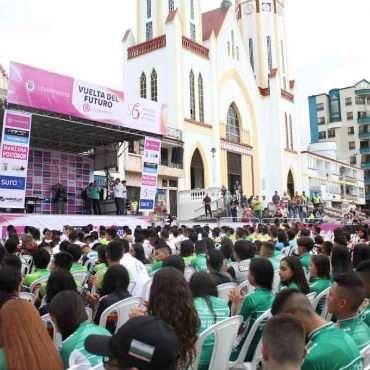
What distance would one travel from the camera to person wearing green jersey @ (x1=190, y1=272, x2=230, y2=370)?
11.3ft

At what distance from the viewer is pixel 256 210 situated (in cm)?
2539

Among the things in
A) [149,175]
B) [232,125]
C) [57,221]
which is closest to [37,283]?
[57,221]

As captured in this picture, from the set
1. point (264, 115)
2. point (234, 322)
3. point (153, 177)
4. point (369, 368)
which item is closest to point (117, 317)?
point (234, 322)

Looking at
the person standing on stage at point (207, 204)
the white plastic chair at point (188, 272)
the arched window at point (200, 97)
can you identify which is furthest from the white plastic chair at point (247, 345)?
the arched window at point (200, 97)

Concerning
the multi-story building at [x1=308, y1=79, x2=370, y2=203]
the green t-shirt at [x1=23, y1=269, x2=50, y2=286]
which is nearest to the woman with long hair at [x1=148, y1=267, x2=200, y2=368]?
the green t-shirt at [x1=23, y1=269, x2=50, y2=286]

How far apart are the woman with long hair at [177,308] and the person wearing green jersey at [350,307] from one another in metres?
1.06

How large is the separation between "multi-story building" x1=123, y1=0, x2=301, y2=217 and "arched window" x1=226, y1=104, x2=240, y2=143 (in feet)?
0.26

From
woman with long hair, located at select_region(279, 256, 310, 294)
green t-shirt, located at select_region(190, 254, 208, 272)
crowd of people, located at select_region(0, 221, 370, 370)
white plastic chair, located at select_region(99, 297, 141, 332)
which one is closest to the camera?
crowd of people, located at select_region(0, 221, 370, 370)

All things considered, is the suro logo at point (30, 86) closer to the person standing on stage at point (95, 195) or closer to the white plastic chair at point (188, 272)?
the person standing on stage at point (95, 195)

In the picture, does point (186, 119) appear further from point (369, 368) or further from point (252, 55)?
point (369, 368)

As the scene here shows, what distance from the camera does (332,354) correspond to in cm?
249

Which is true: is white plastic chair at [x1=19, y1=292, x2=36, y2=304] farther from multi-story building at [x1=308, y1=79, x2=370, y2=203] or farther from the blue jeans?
multi-story building at [x1=308, y1=79, x2=370, y2=203]

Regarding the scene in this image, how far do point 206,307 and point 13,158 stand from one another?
11978 mm

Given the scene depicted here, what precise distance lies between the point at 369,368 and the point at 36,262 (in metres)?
4.21
